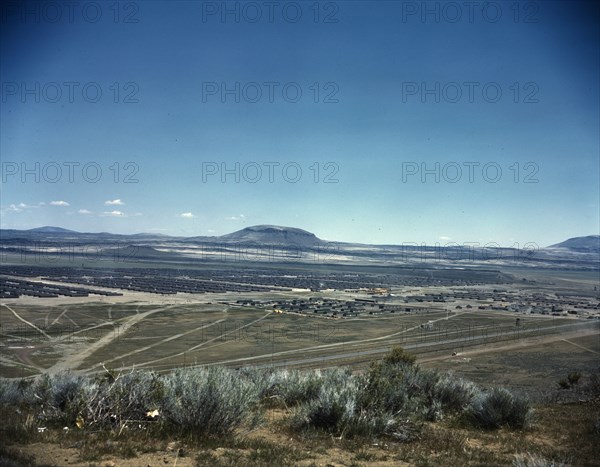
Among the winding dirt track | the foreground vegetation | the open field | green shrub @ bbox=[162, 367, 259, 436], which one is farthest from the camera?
the open field

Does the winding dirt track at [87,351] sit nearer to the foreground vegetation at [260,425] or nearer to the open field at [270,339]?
the open field at [270,339]

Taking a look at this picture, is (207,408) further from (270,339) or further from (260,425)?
(270,339)

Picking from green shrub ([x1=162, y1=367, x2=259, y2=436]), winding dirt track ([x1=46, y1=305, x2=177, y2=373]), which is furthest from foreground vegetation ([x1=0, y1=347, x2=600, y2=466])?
winding dirt track ([x1=46, y1=305, x2=177, y2=373])

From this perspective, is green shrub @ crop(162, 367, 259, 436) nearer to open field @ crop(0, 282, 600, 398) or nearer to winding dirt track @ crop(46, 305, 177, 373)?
open field @ crop(0, 282, 600, 398)

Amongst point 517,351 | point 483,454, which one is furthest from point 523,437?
point 517,351

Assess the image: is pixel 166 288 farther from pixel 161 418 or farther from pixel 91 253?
pixel 91 253

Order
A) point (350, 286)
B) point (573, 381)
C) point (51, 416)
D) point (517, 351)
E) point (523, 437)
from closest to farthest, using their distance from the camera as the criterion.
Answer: point (51, 416), point (523, 437), point (573, 381), point (517, 351), point (350, 286)

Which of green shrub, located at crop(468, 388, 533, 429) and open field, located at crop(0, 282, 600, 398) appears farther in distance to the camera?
open field, located at crop(0, 282, 600, 398)

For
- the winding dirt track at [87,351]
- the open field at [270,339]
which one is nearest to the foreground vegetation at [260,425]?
the open field at [270,339]
